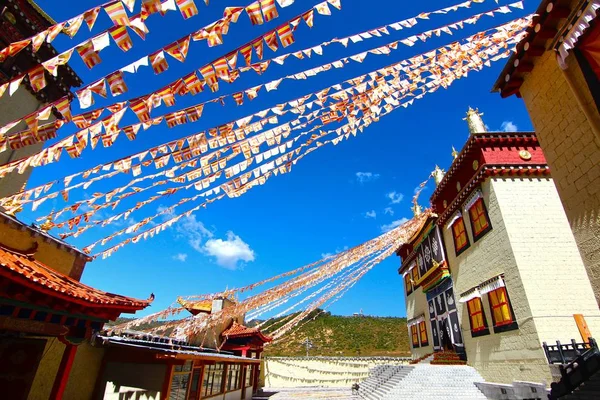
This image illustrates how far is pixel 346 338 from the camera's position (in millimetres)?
56969

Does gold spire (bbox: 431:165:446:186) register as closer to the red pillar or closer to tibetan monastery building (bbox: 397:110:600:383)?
tibetan monastery building (bbox: 397:110:600:383)

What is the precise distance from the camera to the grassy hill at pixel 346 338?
50.0 meters

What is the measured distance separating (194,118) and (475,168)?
14.0 meters

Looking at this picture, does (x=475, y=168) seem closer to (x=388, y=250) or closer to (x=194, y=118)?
(x=388, y=250)

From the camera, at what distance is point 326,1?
14.1 ft

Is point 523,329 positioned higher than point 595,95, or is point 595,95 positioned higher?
point 595,95

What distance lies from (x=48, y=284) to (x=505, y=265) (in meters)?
14.5

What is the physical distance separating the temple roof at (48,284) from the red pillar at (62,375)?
1209 mm

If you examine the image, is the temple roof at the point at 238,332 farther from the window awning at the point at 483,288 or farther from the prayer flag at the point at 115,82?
the prayer flag at the point at 115,82

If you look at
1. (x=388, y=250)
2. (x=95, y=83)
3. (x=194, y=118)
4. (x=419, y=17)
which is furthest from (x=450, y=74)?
(x=388, y=250)

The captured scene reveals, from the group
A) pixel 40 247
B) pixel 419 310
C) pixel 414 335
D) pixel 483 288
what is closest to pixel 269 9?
pixel 40 247

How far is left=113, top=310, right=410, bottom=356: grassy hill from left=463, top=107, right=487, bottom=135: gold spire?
38.2 metres

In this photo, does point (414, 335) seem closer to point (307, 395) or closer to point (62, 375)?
point (307, 395)

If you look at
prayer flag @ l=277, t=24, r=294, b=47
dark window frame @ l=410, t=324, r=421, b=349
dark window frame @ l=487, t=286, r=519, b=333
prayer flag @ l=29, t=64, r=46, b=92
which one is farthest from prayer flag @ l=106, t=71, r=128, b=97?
dark window frame @ l=410, t=324, r=421, b=349
